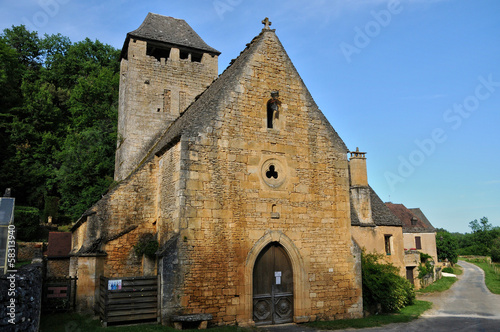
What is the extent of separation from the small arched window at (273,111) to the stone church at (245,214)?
0.12ft

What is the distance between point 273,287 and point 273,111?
6089mm

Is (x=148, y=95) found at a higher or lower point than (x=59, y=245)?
higher

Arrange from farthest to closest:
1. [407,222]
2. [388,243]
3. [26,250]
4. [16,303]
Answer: [407,222], [26,250], [388,243], [16,303]

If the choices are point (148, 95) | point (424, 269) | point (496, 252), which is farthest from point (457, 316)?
point (496, 252)

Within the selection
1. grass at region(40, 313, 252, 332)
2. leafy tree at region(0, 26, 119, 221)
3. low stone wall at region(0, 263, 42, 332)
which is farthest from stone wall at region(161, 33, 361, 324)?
leafy tree at region(0, 26, 119, 221)

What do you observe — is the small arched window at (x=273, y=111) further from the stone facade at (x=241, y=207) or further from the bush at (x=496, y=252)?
the bush at (x=496, y=252)

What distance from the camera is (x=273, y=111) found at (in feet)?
43.6

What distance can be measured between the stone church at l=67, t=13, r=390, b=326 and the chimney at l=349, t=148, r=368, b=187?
6.21 meters

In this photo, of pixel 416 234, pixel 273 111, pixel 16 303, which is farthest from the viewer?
pixel 416 234

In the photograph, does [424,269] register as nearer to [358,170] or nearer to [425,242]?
[358,170]

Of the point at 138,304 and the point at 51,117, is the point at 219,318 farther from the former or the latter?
the point at 51,117

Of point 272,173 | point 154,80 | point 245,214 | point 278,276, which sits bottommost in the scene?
point 278,276

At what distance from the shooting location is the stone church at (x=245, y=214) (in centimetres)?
1098

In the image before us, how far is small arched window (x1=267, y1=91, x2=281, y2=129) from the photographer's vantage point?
43.2 ft
